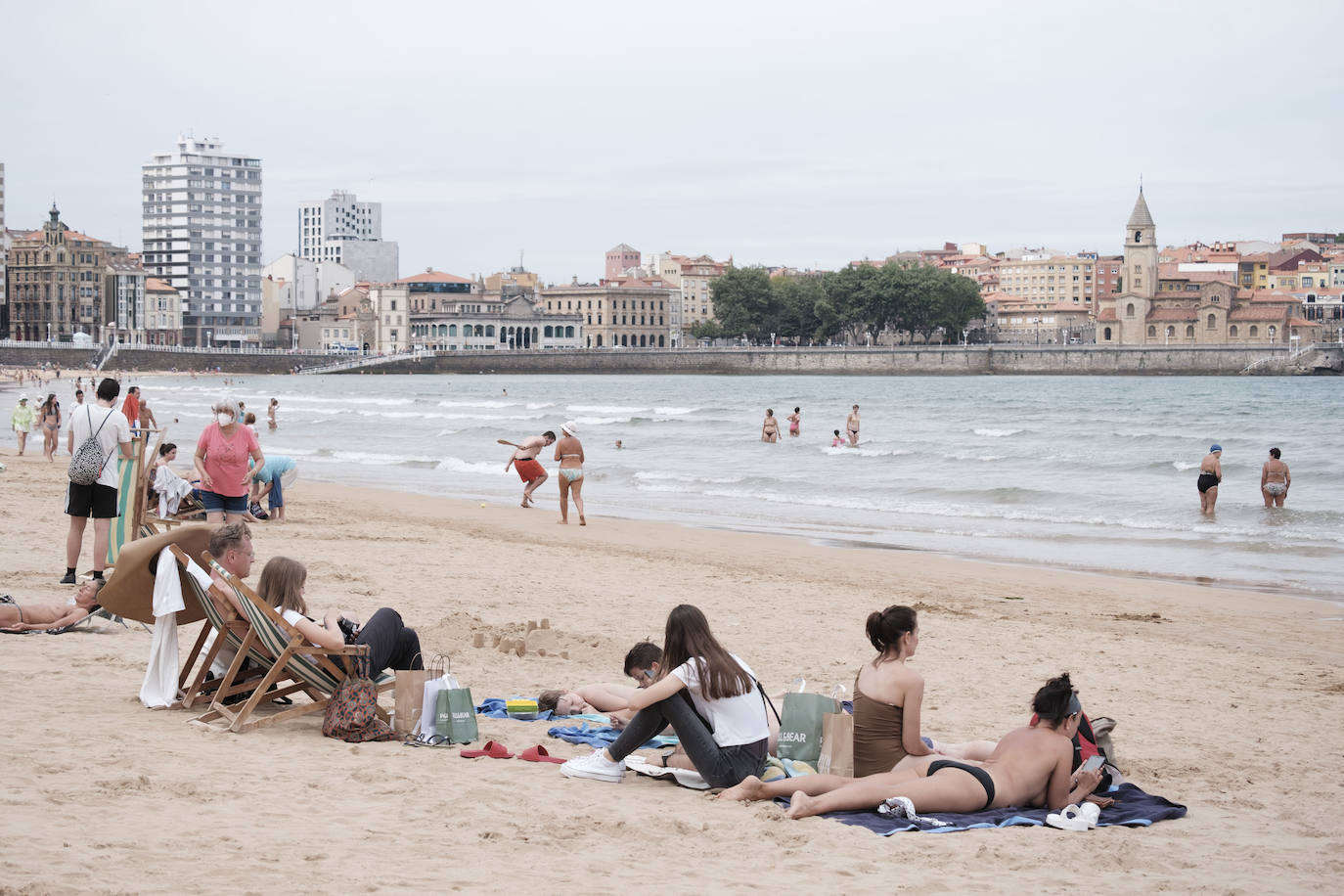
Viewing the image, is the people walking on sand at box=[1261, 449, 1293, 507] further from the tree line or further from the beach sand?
the tree line

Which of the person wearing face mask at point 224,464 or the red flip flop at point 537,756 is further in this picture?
the person wearing face mask at point 224,464

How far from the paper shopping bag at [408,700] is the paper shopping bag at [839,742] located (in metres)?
1.69

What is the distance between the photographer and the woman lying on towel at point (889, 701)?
4922 mm

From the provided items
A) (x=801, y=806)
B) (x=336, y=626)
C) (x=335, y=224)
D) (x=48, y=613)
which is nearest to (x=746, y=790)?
(x=801, y=806)

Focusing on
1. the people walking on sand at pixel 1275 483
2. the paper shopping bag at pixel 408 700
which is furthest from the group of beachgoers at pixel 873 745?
the people walking on sand at pixel 1275 483

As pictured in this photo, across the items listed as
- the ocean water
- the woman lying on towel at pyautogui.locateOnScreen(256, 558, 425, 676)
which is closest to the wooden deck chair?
the woman lying on towel at pyautogui.locateOnScreen(256, 558, 425, 676)

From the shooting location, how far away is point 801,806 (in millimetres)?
4633

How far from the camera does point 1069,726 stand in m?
4.80

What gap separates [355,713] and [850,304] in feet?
356

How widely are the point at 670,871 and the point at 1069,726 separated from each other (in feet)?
5.47

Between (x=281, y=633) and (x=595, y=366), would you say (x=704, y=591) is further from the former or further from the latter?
(x=595, y=366)

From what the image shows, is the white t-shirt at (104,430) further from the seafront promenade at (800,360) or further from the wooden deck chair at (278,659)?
the seafront promenade at (800,360)

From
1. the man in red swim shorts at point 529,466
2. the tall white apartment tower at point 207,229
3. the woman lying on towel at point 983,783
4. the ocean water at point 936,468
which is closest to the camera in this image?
the woman lying on towel at point 983,783

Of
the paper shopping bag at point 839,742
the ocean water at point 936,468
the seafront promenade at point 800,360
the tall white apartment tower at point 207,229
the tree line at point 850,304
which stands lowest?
the ocean water at point 936,468
